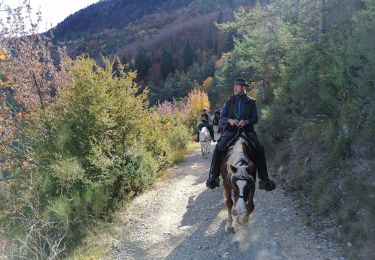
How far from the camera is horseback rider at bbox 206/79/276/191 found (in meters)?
6.65

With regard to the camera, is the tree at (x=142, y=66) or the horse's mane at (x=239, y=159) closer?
the horse's mane at (x=239, y=159)

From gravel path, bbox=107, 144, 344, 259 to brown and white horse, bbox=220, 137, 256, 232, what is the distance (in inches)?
19.0

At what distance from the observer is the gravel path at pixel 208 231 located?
575cm

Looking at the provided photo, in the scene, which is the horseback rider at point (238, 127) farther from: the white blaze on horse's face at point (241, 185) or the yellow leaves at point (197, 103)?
the yellow leaves at point (197, 103)

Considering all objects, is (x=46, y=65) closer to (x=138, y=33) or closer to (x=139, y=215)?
(x=139, y=215)

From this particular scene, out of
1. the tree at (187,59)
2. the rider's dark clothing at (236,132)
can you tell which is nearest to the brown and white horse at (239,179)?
the rider's dark clothing at (236,132)

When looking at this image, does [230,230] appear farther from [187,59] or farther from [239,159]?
[187,59]

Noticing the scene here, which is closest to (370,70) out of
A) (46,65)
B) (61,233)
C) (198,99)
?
(61,233)

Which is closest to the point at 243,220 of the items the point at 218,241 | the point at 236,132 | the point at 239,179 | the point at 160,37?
the point at 218,241

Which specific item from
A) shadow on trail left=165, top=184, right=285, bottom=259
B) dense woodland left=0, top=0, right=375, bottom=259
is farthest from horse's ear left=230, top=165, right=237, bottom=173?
dense woodland left=0, top=0, right=375, bottom=259

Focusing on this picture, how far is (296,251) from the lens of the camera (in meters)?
5.58

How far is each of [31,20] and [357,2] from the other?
896 cm

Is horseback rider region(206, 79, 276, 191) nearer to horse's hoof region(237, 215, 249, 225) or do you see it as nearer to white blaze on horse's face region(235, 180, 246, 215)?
horse's hoof region(237, 215, 249, 225)

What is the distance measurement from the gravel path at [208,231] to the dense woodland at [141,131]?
0.39 metres
